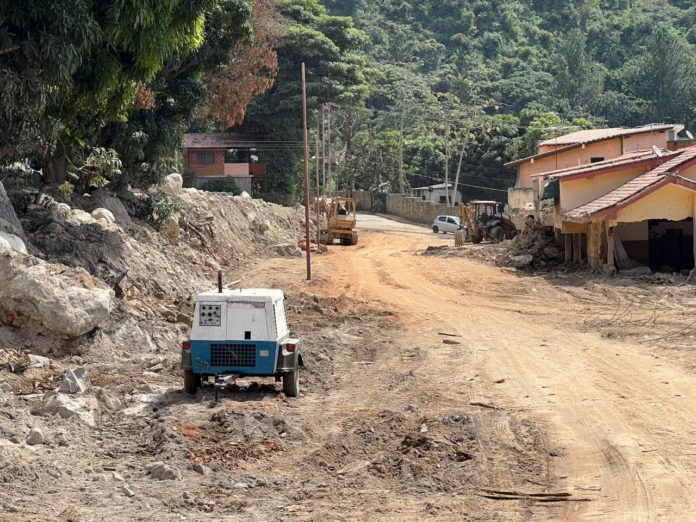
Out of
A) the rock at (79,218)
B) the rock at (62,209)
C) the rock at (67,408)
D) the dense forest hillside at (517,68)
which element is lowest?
the rock at (67,408)

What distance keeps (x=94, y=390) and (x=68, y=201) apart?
16.6 metres

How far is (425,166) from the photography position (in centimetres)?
9456

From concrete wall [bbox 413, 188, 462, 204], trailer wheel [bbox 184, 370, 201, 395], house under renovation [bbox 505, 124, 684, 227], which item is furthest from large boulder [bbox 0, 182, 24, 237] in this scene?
concrete wall [bbox 413, 188, 462, 204]

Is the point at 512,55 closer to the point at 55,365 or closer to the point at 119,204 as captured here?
the point at 119,204

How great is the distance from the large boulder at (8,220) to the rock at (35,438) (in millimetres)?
10240

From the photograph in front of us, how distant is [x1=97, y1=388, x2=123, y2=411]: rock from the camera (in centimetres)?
1617

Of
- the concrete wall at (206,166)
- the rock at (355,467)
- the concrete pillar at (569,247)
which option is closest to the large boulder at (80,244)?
the rock at (355,467)

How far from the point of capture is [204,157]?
74.8m

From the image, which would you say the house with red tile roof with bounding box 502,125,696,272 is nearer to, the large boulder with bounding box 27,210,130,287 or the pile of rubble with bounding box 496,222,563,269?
the pile of rubble with bounding box 496,222,563,269

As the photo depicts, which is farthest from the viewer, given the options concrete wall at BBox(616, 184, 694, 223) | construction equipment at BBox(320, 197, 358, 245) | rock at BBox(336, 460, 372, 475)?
construction equipment at BBox(320, 197, 358, 245)

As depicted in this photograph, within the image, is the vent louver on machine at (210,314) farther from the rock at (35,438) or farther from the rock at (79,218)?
the rock at (79,218)

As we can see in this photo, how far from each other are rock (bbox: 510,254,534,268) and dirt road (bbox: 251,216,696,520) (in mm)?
4132

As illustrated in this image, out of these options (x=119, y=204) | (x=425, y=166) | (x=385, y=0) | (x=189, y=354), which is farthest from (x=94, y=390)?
(x=385, y=0)

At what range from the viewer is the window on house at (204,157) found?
245 feet
